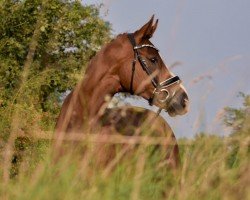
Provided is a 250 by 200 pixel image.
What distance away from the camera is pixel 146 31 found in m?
9.81

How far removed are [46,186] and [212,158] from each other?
170 cm

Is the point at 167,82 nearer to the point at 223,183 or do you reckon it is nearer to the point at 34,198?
the point at 223,183

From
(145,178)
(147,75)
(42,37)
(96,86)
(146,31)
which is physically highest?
(42,37)

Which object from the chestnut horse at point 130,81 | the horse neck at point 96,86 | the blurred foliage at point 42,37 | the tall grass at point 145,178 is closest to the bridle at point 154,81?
the chestnut horse at point 130,81

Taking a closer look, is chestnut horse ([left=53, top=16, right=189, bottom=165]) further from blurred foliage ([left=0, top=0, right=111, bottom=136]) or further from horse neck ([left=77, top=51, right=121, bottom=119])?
blurred foliage ([left=0, top=0, right=111, bottom=136])

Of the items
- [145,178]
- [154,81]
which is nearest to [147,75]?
[154,81]

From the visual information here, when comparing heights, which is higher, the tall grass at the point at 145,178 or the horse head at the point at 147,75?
the horse head at the point at 147,75

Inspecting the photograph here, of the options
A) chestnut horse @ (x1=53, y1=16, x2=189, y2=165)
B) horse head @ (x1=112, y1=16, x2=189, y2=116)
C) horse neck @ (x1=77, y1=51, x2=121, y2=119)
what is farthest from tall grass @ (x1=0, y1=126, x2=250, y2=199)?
horse head @ (x1=112, y1=16, x2=189, y2=116)

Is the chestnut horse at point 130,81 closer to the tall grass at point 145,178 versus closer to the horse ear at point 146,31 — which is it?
the horse ear at point 146,31

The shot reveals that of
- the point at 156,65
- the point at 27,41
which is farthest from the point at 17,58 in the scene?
the point at 156,65

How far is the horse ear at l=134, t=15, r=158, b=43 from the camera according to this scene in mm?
9695

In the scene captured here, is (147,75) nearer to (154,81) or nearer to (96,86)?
(154,81)

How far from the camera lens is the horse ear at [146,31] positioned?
9.70m

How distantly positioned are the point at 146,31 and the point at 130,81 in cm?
83
